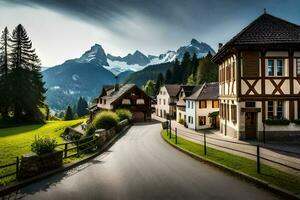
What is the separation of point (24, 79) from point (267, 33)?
49.6 metres

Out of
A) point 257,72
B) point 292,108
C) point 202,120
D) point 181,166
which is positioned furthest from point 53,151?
point 202,120

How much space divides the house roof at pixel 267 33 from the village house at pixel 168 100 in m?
46.4

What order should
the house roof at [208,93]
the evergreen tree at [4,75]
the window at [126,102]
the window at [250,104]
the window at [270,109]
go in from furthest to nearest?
the window at [126,102]
the evergreen tree at [4,75]
the house roof at [208,93]
the window at [270,109]
the window at [250,104]

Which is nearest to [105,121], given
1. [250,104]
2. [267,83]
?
[250,104]

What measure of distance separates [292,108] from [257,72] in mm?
4170

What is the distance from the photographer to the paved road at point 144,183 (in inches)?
407

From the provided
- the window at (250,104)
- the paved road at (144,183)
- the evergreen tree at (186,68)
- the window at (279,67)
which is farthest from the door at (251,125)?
the evergreen tree at (186,68)

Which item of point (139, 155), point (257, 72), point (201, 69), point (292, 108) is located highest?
point (201, 69)

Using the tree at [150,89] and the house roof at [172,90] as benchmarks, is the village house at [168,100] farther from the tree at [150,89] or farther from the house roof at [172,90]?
the tree at [150,89]

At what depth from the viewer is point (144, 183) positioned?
39.5ft

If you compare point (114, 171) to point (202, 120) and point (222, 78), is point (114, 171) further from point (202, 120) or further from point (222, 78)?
point (202, 120)

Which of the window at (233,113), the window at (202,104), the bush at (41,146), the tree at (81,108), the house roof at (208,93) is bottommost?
the tree at (81,108)

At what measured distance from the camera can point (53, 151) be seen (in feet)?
47.2

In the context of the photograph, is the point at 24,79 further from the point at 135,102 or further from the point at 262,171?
the point at 262,171
